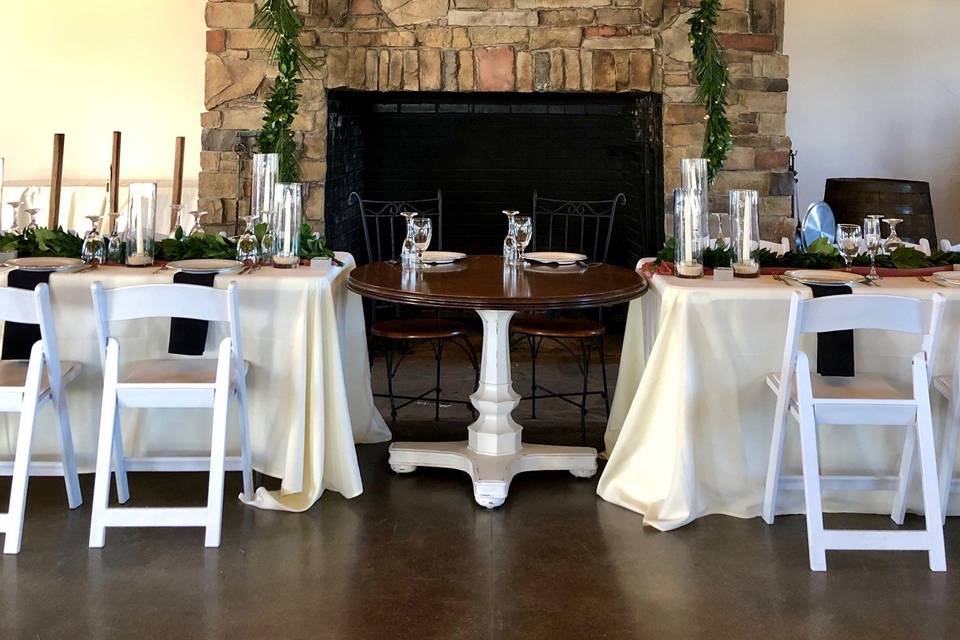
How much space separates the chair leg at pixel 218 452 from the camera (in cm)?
324

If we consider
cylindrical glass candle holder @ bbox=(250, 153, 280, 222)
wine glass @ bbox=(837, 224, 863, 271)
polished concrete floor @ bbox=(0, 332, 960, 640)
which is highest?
cylindrical glass candle holder @ bbox=(250, 153, 280, 222)

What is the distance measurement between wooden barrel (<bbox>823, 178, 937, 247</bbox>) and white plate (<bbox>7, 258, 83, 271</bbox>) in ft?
13.4

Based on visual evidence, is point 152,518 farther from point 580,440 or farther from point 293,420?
point 580,440

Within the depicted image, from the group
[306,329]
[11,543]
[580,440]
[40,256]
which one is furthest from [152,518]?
[580,440]

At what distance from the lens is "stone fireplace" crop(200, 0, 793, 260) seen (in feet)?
18.2

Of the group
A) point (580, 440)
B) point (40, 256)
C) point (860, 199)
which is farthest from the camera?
point (860, 199)

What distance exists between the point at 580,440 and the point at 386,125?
2845mm

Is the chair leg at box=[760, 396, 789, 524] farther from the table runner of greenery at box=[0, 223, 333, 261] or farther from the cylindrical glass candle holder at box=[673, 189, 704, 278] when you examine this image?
the table runner of greenery at box=[0, 223, 333, 261]

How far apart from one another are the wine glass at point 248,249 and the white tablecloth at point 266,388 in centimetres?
9

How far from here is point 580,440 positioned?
4414mm

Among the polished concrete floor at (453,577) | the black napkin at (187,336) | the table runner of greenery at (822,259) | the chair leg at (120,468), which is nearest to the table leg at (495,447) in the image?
the polished concrete floor at (453,577)

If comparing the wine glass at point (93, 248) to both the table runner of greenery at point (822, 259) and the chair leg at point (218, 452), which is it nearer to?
the chair leg at point (218, 452)

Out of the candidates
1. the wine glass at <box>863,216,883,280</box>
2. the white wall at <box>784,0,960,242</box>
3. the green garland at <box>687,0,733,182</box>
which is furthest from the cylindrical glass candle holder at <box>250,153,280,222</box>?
the white wall at <box>784,0,960,242</box>

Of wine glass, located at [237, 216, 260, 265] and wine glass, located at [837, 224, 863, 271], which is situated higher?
wine glass, located at [837, 224, 863, 271]
